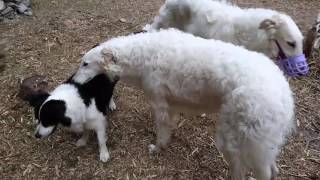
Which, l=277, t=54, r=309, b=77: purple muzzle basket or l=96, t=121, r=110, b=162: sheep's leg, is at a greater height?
l=277, t=54, r=309, b=77: purple muzzle basket

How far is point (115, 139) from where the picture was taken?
4.97m

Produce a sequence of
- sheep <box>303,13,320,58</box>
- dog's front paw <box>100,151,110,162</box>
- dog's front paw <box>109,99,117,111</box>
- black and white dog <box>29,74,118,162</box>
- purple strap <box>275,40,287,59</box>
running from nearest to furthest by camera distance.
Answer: black and white dog <box>29,74,118,162</box>
dog's front paw <box>100,151,110,162</box>
purple strap <box>275,40,287,59</box>
dog's front paw <box>109,99,117,111</box>
sheep <box>303,13,320,58</box>

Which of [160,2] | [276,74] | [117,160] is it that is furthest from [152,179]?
[160,2]

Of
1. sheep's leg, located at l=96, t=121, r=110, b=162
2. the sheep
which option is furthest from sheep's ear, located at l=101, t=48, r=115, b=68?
the sheep

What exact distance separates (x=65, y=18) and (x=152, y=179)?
4.59 metres

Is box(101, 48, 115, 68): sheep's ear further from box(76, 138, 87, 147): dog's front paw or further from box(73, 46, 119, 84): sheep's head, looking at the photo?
box(76, 138, 87, 147): dog's front paw

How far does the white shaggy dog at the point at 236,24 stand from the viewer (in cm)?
501

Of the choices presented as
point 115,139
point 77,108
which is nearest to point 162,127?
point 115,139

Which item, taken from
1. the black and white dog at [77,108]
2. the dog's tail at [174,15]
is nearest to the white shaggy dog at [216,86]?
the black and white dog at [77,108]

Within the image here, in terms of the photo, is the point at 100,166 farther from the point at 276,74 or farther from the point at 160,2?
the point at 160,2

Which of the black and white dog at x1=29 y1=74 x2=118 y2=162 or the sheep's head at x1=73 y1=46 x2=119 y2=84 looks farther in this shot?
the sheep's head at x1=73 y1=46 x2=119 y2=84

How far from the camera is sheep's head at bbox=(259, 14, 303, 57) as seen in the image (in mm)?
4969

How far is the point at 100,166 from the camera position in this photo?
459 centimetres

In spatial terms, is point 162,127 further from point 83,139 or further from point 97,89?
point 83,139
